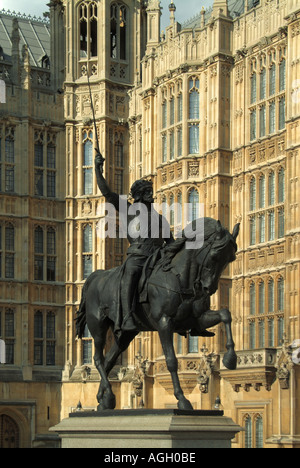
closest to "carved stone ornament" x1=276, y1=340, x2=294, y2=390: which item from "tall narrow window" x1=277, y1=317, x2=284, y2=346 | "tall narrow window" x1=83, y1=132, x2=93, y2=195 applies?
"tall narrow window" x1=277, y1=317, x2=284, y2=346

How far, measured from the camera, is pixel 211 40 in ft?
126

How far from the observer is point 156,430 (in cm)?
1399

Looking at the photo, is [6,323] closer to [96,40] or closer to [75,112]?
[75,112]

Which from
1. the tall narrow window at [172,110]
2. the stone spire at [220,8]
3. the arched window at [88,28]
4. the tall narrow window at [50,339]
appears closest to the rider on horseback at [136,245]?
the stone spire at [220,8]

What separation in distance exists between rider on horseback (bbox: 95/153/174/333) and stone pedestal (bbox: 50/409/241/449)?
1545 millimetres

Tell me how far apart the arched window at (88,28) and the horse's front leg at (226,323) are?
31.1 meters

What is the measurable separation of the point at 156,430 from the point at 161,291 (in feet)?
7.04

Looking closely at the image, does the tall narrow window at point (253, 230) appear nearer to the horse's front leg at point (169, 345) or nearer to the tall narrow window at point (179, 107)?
the tall narrow window at point (179, 107)

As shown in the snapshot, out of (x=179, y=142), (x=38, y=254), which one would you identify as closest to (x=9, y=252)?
(x=38, y=254)

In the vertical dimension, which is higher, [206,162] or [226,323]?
[206,162]


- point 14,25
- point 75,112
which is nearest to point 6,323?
point 75,112

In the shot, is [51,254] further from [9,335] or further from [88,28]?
[88,28]

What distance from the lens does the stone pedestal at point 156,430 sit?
45.9ft

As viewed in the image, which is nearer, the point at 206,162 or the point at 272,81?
the point at 272,81
